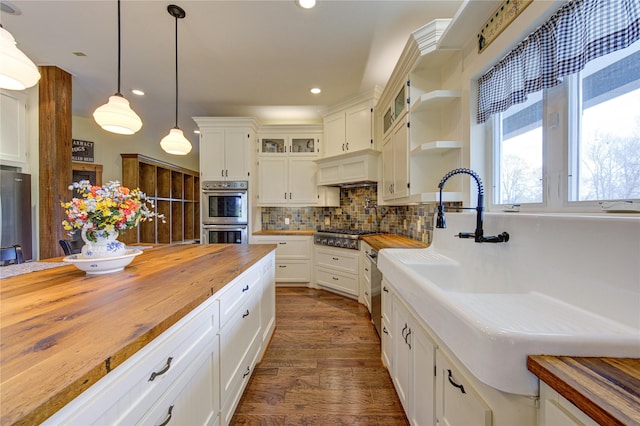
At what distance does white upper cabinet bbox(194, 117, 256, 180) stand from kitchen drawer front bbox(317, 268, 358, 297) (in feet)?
6.16

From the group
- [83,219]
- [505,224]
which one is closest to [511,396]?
[505,224]

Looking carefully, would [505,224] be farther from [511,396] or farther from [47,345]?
[47,345]

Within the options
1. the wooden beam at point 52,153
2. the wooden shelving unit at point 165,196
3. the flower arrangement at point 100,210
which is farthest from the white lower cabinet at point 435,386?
the wooden shelving unit at point 165,196

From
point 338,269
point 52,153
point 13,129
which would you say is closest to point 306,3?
point 338,269

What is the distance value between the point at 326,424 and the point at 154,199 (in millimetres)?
5331

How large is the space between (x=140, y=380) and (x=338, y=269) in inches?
111

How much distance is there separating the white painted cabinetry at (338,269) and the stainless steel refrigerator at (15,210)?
3.23m

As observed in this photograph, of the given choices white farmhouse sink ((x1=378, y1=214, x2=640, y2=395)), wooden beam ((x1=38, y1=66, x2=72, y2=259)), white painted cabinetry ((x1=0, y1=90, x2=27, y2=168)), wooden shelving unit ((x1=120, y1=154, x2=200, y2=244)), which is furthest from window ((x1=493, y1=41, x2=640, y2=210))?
wooden shelving unit ((x1=120, y1=154, x2=200, y2=244))

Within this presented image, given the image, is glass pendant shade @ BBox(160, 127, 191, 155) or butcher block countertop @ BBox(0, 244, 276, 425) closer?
butcher block countertop @ BBox(0, 244, 276, 425)

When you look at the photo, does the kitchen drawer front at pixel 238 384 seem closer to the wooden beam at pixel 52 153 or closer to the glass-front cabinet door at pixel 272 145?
the wooden beam at pixel 52 153

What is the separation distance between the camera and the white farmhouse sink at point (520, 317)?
0.55 meters

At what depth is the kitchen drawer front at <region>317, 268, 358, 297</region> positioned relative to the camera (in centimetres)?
320

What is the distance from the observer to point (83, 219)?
45.9 inches

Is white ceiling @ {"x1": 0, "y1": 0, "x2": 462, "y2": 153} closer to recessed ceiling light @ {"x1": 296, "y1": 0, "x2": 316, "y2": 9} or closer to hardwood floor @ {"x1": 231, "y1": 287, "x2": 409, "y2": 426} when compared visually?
recessed ceiling light @ {"x1": 296, "y1": 0, "x2": 316, "y2": 9}
